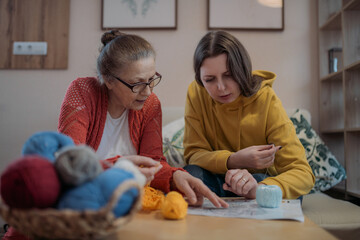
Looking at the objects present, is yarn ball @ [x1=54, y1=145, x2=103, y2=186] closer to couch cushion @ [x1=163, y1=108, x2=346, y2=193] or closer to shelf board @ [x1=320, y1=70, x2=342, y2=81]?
couch cushion @ [x1=163, y1=108, x2=346, y2=193]

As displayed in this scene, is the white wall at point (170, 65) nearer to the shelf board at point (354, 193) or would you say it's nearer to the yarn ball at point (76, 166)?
the shelf board at point (354, 193)

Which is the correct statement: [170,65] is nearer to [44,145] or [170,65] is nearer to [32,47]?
[32,47]

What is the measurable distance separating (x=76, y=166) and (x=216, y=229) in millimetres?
321

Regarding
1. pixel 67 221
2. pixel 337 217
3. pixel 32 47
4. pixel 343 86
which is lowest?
pixel 337 217

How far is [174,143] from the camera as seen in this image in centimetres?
173

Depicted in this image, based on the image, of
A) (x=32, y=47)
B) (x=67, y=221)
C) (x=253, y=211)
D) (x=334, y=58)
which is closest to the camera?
(x=67, y=221)

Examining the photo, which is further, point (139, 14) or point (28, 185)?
point (139, 14)

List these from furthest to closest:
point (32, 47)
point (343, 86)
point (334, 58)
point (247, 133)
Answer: point (32, 47)
point (334, 58)
point (343, 86)
point (247, 133)

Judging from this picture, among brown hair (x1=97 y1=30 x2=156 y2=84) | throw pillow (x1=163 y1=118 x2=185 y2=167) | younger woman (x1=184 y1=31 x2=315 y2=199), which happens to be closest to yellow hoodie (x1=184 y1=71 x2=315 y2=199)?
younger woman (x1=184 y1=31 x2=315 y2=199)

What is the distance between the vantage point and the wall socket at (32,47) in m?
2.17

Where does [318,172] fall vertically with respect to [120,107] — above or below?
below

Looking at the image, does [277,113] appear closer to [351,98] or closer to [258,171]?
[258,171]

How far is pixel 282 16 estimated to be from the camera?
2.11m

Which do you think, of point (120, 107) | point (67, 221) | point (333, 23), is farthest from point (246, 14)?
point (67, 221)
